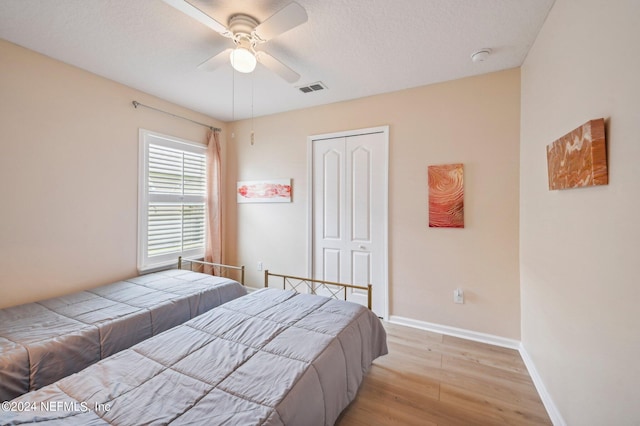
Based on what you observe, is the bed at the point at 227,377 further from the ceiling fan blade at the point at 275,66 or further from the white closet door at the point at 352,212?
the ceiling fan blade at the point at 275,66

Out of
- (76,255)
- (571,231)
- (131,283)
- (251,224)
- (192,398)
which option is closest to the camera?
(192,398)

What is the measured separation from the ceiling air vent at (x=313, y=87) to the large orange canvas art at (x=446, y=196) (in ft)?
4.94

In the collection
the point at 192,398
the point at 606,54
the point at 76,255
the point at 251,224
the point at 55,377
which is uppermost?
the point at 606,54

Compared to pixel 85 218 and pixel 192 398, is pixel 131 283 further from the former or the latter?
pixel 192 398

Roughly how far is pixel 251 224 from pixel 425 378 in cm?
297

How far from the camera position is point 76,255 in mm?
2590

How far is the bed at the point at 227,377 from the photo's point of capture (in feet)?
3.48

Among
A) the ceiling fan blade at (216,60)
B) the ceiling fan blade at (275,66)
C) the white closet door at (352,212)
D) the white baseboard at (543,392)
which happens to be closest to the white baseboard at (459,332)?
the white baseboard at (543,392)

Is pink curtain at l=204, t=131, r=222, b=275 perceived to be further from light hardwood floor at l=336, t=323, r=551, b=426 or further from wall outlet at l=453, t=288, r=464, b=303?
wall outlet at l=453, t=288, r=464, b=303

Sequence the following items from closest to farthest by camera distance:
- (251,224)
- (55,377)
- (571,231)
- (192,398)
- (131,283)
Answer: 1. (192,398)
2. (571,231)
3. (55,377)
4. (131,283)
5. (251,224)

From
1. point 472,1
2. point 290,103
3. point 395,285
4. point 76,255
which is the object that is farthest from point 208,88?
point 395,285

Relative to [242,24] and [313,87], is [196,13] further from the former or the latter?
[313,87]

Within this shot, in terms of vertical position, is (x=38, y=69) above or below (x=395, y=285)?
above

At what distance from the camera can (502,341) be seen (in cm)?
259
